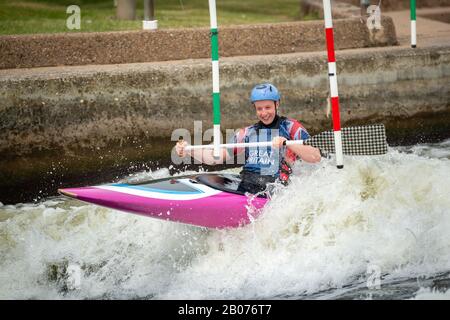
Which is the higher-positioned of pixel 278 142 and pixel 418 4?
A: pixel 418 4

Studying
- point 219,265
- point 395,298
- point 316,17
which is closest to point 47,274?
point 219,265

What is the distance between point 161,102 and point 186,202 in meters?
3.22

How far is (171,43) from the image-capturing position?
10938mm

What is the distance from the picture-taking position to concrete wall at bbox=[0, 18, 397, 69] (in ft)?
34.6

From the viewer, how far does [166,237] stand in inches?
314

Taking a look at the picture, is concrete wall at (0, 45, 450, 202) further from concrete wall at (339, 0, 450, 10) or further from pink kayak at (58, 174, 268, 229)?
concrete wall at (339, 0, 450, 10)

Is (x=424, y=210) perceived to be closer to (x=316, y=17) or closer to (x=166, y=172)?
(x=166, y=172)

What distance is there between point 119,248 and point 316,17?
7843 mm

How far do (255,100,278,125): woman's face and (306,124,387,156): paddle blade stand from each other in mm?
361

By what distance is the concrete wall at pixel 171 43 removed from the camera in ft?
34.6

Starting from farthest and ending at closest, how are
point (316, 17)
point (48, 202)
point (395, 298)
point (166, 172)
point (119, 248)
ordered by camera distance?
point (316, 17) < point (166, 172) < point (48, 202) < point (119, 248) < point (395, 298)

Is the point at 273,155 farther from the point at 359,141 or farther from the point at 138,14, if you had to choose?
the point at 138,14
